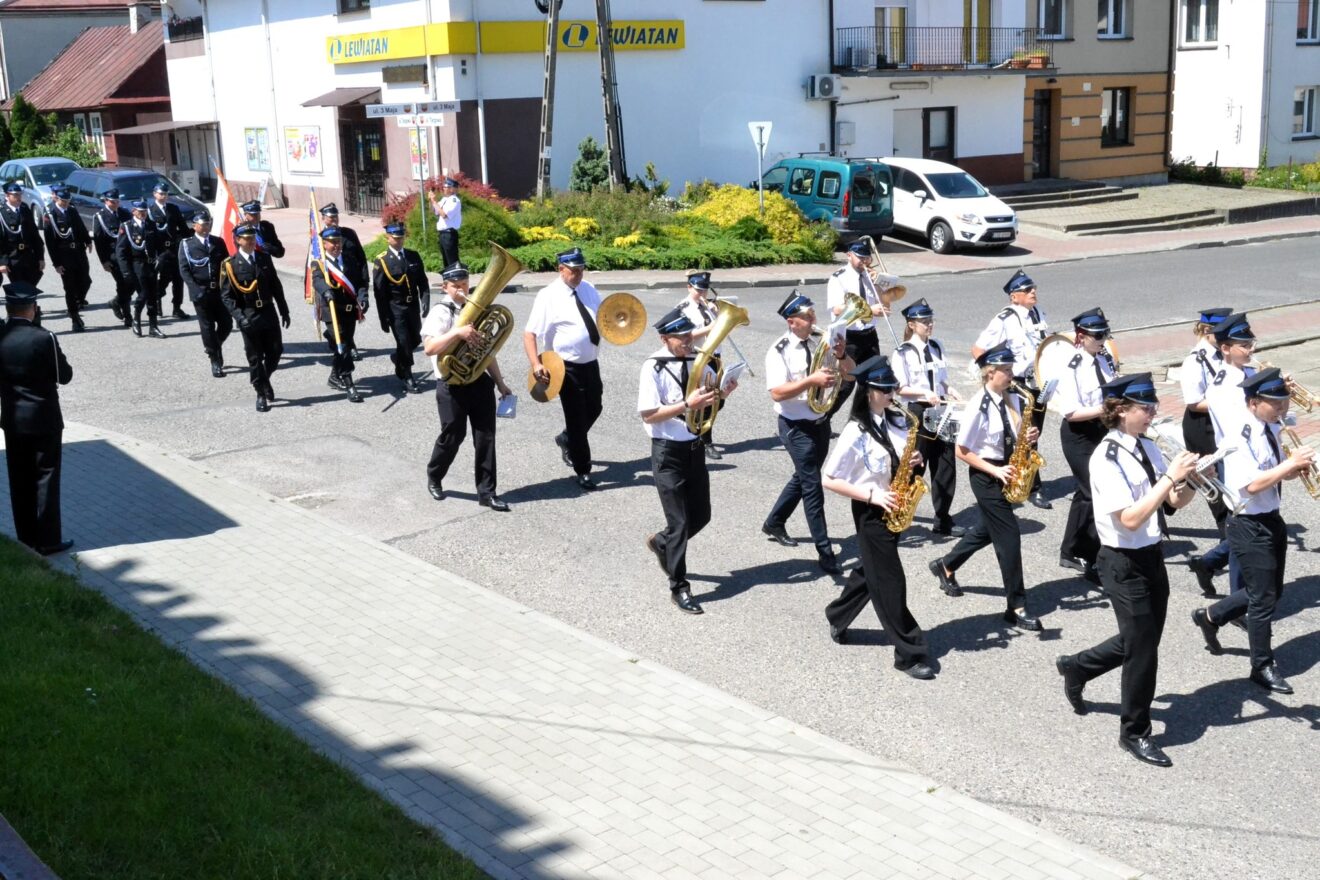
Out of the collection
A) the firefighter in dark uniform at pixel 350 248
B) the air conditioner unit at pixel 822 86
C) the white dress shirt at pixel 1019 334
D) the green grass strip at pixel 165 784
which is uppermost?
the air conditioner unit at pixel 822 86

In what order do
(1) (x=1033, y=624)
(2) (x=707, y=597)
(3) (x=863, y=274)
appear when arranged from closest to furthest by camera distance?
(1) (x=1033, y=624), (2) (x=707, y=597), (3) (x=863, y=274)

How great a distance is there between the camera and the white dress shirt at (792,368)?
9.91 meters

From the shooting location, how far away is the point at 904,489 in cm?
796

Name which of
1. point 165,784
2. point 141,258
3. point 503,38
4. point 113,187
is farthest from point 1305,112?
point 165,784

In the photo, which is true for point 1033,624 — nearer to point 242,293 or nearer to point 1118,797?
point 1118,797

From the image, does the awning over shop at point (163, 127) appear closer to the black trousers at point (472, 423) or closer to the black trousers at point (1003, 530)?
the black trousers at point (472, 423)

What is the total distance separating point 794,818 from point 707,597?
10.7 feet

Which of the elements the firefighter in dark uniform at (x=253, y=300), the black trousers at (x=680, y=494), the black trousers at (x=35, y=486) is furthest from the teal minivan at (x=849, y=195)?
the black trousers at (x=35, y=486)

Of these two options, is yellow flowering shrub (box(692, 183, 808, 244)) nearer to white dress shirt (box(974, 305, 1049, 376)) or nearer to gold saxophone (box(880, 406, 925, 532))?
white dress shirt (box(974, 305, 1049, 376))

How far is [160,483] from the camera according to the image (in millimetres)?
12086

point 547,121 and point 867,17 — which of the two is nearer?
point 547,121

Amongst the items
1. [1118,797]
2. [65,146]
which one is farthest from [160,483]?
[65,146]

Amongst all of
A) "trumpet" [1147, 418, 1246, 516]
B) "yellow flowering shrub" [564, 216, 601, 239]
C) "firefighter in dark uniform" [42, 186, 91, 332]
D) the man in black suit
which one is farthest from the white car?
the man in black suit

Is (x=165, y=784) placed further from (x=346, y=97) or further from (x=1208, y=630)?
(x=346, y=97)
